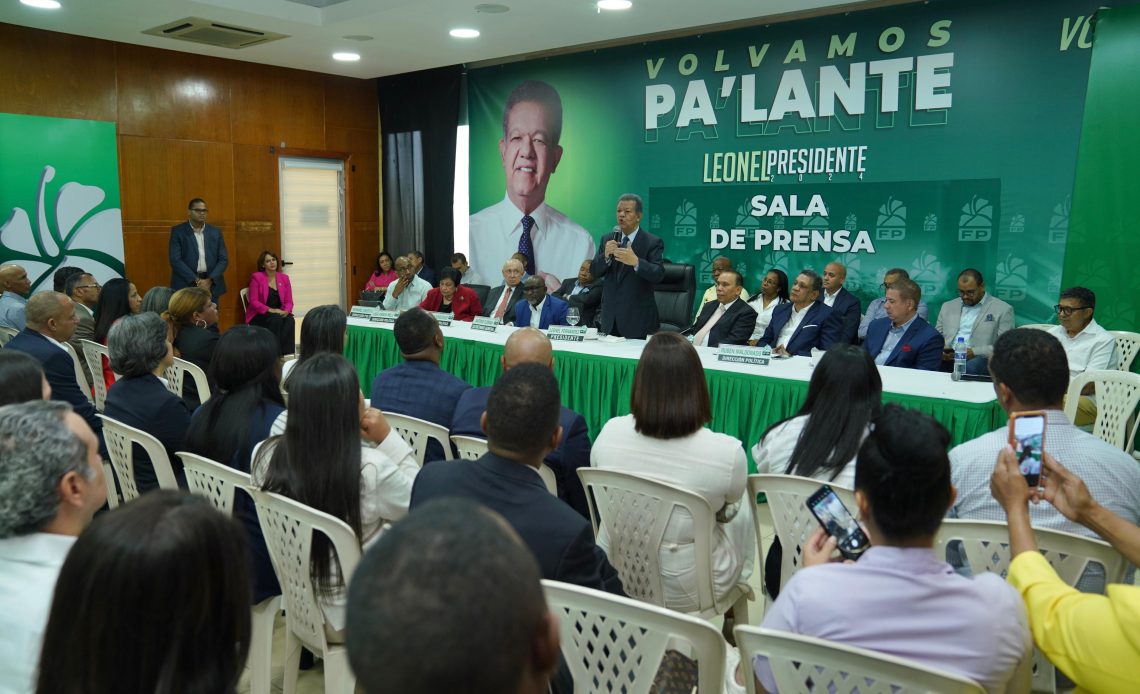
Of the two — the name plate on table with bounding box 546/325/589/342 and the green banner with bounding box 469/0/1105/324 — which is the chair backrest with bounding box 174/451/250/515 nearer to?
the name plate on table with bounding box 546/325/589/342

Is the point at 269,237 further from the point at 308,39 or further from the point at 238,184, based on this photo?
the point at 308,39

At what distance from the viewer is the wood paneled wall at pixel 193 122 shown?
24.8 feet

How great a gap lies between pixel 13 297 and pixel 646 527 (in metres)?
5.10

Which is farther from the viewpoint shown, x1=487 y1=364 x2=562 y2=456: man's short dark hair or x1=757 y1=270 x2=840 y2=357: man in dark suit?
x1=757 y1=270 x2=840 y2=357: man in dark suit

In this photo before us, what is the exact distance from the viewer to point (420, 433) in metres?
2.96

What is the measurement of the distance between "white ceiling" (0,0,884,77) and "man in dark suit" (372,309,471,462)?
151 inches

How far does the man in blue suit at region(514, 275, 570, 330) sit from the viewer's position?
240 inches

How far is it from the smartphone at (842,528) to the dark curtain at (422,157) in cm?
834

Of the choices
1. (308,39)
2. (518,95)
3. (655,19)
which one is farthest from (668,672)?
(518,95)

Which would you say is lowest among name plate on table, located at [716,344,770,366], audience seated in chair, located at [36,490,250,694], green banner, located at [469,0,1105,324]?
name plate on table, located at [716,344,770,366]

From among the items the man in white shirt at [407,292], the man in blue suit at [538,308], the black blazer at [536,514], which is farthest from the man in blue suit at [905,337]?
the man in white shirt at [407,292]

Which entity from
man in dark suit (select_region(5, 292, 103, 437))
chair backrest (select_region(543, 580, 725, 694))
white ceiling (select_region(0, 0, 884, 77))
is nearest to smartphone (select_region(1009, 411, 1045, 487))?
chair backrest (select_region(543, 580, 725, 694))

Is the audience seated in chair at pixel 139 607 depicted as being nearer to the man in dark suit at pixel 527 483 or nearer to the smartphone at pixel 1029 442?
the man in dark suit at pixel 527 483

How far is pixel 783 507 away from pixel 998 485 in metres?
0.69
